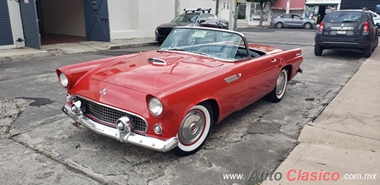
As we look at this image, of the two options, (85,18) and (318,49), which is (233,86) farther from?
(85,18)

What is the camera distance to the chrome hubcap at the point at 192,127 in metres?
3.11

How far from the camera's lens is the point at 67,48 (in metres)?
10.7

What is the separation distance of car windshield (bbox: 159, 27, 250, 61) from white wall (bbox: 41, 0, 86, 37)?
35.9ft

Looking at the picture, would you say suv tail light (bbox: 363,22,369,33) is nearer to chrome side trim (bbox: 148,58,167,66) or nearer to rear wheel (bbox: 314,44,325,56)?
rear wheel (bbox: 314,44,325,56)

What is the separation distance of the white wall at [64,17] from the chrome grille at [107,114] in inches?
459

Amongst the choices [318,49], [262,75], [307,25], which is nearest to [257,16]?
[307,25]

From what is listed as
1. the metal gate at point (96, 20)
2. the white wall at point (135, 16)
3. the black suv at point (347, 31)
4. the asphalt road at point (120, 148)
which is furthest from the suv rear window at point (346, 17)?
the metal gate at point (96, 20)

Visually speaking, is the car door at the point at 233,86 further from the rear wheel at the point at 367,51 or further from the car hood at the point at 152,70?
the rear wheel at the point at 367,51

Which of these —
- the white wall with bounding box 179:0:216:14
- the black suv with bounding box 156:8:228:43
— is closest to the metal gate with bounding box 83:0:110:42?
the black suv with bounding box 156:8:228:43

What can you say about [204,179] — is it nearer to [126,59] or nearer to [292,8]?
[126,59]

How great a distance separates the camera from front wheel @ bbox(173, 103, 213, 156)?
311cm

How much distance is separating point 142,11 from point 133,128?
12.2 m

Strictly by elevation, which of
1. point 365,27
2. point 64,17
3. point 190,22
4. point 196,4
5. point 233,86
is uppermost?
point 196,4

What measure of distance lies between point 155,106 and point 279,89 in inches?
127
